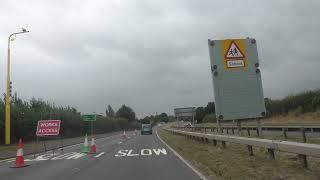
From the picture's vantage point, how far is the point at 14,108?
174 ft

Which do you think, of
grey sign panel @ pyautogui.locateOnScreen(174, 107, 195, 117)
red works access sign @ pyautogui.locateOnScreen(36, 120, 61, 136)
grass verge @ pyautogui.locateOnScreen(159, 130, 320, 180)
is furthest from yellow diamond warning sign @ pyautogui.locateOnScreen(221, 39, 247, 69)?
grey sign panel @ pyautogui.locateOnScreen(174, 107, 195, 117)

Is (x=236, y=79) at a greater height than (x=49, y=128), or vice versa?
(x=236, y=79)

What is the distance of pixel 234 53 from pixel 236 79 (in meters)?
1.09

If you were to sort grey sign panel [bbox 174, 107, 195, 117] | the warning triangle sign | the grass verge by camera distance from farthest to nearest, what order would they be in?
1. grey sign panel [bbox 174, 107, 195, 117]
2. the warning triangle sign
3. the grass verge

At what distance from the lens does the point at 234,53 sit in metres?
20.3

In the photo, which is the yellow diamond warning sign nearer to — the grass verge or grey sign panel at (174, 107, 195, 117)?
the grass verge

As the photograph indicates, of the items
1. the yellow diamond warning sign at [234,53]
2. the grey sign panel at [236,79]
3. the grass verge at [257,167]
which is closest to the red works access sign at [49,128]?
the grey sign panel at [236,79]

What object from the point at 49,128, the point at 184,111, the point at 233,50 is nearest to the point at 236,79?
the point at 233,50

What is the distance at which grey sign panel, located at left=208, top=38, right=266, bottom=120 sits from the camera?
66.8 feet

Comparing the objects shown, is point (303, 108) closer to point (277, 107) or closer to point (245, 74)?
point (277, 107)

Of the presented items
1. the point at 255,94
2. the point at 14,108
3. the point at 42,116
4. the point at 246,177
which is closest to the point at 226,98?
the point at 255,94

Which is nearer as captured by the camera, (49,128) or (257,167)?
(257,167)

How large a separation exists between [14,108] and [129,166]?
125ft

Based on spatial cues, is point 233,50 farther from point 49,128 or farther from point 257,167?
point 49,128
